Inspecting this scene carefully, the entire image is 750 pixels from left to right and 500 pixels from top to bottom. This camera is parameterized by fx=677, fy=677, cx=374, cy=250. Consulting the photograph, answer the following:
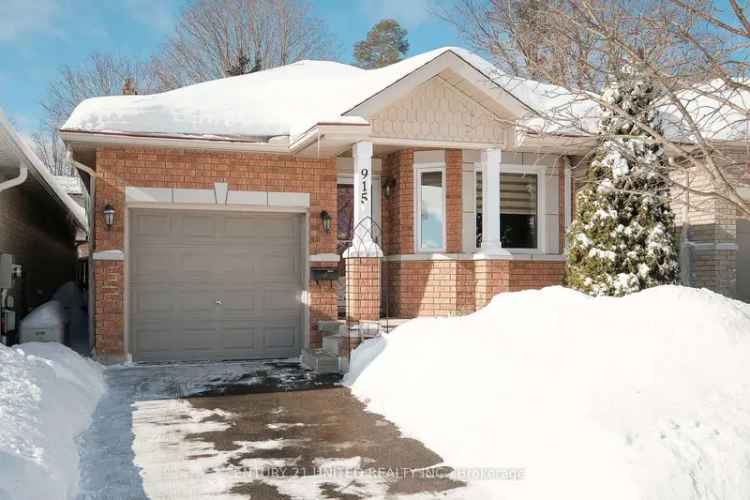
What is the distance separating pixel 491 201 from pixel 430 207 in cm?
135

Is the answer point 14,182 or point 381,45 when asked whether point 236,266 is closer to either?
point 14,182

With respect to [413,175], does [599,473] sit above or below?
below

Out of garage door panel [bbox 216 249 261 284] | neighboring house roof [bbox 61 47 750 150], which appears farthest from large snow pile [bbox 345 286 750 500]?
garage door panel [bbox 216 249 261 284]

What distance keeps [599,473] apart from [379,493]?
5.11ft

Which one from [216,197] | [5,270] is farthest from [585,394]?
[5,270]

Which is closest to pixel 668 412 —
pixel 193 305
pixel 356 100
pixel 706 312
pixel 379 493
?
pixel 706 312

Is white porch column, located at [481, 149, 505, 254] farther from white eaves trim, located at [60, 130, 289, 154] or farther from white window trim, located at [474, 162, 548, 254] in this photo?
white eaves trim, located at [60, 130, 289, 154]

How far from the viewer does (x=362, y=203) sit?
1040 cm

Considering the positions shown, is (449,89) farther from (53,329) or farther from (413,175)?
(53,329)

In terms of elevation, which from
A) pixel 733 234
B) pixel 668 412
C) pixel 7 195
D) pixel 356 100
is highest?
pixel 356 100

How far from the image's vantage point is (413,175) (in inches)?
468

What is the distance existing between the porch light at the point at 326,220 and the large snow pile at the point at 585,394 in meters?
3.57

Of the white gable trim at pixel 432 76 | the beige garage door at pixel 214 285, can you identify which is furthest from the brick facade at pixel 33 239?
the white gable trim at pixel 432 76

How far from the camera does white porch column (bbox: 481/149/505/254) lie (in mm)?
10930
